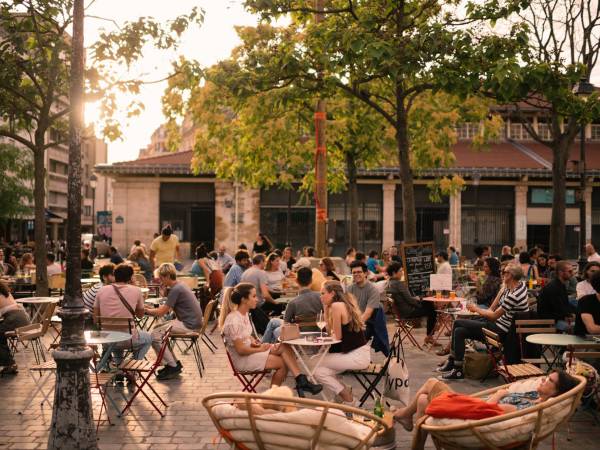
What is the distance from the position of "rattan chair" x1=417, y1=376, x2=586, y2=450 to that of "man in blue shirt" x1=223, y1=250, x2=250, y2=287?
29.4 feet

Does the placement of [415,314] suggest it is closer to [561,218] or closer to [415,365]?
[415,365]

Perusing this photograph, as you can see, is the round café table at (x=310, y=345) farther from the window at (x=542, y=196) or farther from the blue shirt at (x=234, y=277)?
the window at (x=542, y=196)

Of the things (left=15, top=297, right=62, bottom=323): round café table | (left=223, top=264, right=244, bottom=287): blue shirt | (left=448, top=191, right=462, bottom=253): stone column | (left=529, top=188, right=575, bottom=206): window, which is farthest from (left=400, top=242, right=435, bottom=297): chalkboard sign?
(left=529, top=188, right=575, bottom=206): window

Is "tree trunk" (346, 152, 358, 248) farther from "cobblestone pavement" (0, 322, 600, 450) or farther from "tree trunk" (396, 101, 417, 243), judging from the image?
"cobblestone pavement" (0, 322, 600, 450)

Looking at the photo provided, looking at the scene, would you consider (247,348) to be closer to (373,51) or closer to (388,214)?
(373,51)

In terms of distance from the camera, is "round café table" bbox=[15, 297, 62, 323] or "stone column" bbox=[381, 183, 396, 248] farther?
"stone column" bbox=[381, 183, 396, 248]

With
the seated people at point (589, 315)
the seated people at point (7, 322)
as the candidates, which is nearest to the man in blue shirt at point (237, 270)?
the seated people at point (7, 322)

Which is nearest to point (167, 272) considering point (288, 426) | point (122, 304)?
point (122, 304)

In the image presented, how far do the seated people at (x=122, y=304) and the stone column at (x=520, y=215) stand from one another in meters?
34.0

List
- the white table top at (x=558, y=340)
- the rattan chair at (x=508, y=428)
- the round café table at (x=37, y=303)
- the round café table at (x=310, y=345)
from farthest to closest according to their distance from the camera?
the round café table at (x=37, y=303), the white table top at (x=558, y=340), the round café table at (x=310, y=345), the rattan chair at (x=508, y=428)

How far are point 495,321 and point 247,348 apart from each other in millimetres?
3861

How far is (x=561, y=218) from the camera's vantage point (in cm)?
2114

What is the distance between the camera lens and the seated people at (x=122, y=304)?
9500 millimetres

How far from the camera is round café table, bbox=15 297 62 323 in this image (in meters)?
11.9
